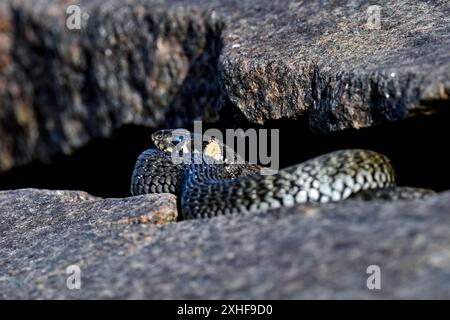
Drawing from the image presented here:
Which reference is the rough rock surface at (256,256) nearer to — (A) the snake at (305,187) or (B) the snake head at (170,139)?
(A) the snake at (305,187)

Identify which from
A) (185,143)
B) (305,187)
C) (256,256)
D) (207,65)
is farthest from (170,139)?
(256,256)

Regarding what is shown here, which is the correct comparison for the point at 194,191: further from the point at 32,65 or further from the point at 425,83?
the point at 32,65

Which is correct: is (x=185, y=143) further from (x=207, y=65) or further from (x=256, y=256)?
(x=256, y=256)

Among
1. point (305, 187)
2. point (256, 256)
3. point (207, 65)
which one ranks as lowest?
point (256, 256)

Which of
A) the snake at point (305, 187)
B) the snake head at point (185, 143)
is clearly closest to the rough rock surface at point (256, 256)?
the snake at point (305, 187)

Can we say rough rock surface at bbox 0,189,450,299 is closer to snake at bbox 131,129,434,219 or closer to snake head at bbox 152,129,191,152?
snake at bbox 131,129,434,219

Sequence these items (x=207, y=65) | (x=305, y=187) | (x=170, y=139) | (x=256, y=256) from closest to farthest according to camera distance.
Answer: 1. (x=256, y=256)
2. (x=305, y=187)
3. (x=170, y=139)
4. (x=207, y=65)

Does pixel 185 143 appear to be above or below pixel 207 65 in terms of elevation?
below
